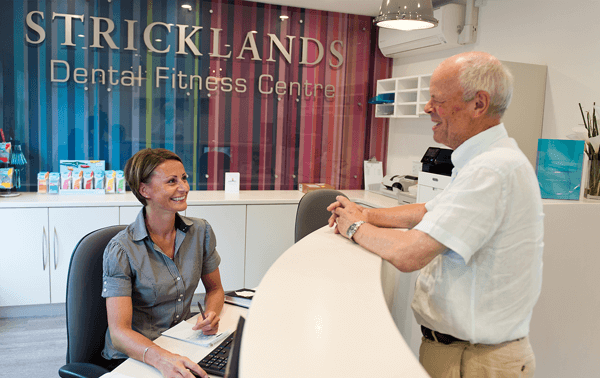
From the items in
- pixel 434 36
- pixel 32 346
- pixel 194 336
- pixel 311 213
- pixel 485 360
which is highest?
pixel 434 36

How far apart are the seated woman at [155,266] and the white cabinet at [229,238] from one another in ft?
6.57

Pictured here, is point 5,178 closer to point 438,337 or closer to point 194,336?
point 194,336

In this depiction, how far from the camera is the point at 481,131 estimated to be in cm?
139

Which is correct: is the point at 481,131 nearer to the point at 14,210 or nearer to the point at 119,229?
the point at 119,229

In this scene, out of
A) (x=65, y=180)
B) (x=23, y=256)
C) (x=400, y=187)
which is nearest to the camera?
(x=23, y=256)

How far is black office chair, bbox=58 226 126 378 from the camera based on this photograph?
182 cm

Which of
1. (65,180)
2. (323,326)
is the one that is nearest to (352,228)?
(323,326)

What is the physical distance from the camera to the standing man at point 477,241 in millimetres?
1234

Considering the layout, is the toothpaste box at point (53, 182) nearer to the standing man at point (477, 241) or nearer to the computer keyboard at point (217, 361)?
the computer keyboard at point (217, 361)

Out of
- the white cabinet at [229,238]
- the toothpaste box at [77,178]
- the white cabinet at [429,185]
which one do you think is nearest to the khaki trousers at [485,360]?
the white cabinet at [429,185]

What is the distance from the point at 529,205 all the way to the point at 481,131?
254 millimetres

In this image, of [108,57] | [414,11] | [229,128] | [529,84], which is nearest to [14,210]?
[108,57]

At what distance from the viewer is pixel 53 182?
13.7 ft

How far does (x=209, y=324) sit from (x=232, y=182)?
3.01m
